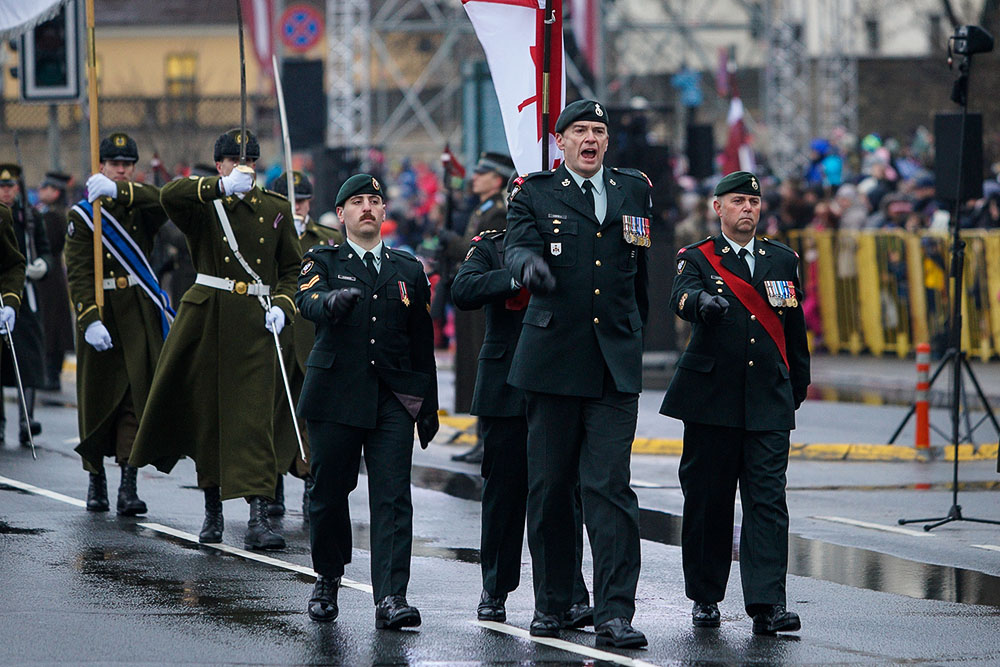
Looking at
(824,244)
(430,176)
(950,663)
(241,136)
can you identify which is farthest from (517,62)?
(430,176)

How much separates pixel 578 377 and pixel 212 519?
310cm

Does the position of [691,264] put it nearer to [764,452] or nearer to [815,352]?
[764,452]

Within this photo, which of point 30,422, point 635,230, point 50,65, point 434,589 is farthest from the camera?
point 50,65

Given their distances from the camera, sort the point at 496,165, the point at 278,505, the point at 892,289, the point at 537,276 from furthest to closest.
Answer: the point at 892,289
the point at 496,165
the point at 278,505
the point at 537,276

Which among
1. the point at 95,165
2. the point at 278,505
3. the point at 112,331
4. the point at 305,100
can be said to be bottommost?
the point at 278,505

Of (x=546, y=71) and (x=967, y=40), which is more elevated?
(x=967, y=40)

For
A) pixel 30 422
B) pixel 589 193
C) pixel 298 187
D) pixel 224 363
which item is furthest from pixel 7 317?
pixel 589 193

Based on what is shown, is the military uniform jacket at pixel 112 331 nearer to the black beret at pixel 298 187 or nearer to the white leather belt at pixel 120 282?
the white leather belt at pixel 120 282

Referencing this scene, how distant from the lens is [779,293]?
8.16 m

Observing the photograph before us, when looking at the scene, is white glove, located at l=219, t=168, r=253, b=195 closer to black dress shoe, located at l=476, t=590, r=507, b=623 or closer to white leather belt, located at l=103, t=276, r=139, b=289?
white leather belt, located at l=103, t=276, r=139, b=289

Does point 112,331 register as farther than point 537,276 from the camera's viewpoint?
Yes

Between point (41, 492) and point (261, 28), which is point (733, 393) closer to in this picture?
point (41, 492)

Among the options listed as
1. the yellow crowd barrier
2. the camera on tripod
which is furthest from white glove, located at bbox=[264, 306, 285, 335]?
the yellow crowd barrier

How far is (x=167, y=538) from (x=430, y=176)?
75.5 feet
